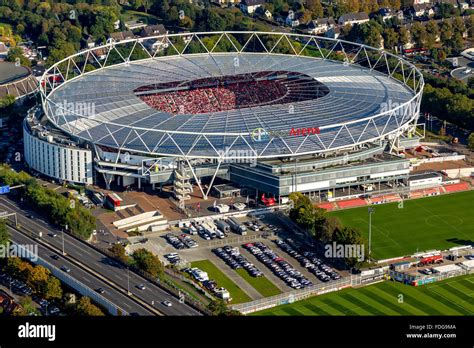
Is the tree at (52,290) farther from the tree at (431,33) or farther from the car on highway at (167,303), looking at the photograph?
the tree at (431,33)

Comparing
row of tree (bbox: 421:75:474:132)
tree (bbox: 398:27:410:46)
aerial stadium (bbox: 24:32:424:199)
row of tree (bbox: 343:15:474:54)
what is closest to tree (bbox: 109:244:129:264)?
aerial stadium (bbox: 24:32:424:199)

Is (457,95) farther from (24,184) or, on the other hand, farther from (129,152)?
(24,184)

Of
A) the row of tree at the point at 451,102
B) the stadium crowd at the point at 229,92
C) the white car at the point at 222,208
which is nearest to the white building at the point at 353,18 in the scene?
the row of tree at the point at 451,102

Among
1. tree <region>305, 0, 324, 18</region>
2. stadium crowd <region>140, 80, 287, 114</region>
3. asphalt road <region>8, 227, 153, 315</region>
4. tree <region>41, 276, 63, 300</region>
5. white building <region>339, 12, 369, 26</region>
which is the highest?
tree <region>305, 0, 324, 18</region>

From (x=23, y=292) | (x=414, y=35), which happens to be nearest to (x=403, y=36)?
(x=414, y=35)

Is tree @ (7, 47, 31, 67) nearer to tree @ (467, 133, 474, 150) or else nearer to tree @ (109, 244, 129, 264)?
tree @ (467, 133, 474, 150)

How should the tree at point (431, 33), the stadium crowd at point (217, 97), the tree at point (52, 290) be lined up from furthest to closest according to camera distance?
1. the tree at point (431, 33)
2. the stadium crowd at point (217, 97)
3. the tree at point (52, 290)
